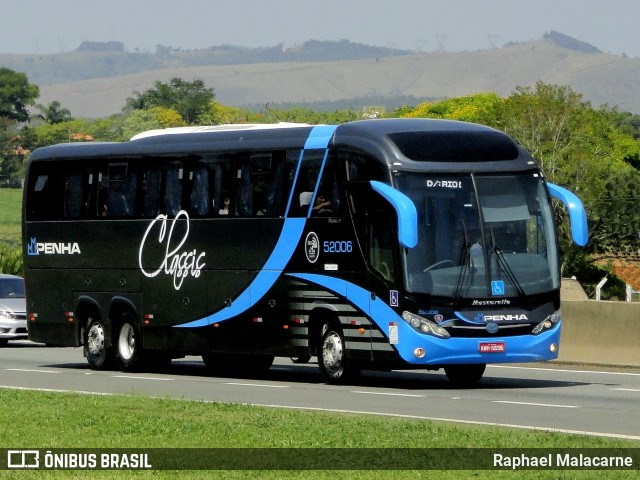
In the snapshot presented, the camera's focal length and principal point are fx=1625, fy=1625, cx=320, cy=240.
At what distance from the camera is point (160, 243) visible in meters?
25.5

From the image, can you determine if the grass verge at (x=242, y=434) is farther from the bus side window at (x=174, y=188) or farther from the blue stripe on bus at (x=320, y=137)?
the bus side window at (x=174, y=188)

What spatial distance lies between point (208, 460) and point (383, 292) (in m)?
9.14

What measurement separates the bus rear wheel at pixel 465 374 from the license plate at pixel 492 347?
4.95 feet

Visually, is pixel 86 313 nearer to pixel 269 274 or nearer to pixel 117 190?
pixel 117 190

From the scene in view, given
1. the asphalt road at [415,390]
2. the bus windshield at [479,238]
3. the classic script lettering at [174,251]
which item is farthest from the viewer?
the classic script lettering at [174,251]

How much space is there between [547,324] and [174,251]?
21.1 feet

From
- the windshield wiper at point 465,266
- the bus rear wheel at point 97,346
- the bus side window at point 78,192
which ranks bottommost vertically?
the bus rear wheel at point 97,346

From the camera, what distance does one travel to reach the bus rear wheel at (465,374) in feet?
74.9

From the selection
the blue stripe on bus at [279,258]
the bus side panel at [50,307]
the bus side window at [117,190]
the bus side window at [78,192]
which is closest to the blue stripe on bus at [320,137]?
the blue stripe on bus at [279,258]

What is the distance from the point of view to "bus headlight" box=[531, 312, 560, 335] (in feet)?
71.1

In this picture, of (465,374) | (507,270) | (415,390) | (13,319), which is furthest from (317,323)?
(13,319)

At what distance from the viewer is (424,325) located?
2108cm

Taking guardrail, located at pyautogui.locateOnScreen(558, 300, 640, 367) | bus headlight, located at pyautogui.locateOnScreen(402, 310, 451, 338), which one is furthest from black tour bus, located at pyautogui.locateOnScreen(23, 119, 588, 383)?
guardrail, located at pyautogui.locateOnScreen(558, 300, 640, 367)

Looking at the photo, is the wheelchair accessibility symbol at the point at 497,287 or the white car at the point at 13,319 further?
the white car at the point at 13,319
